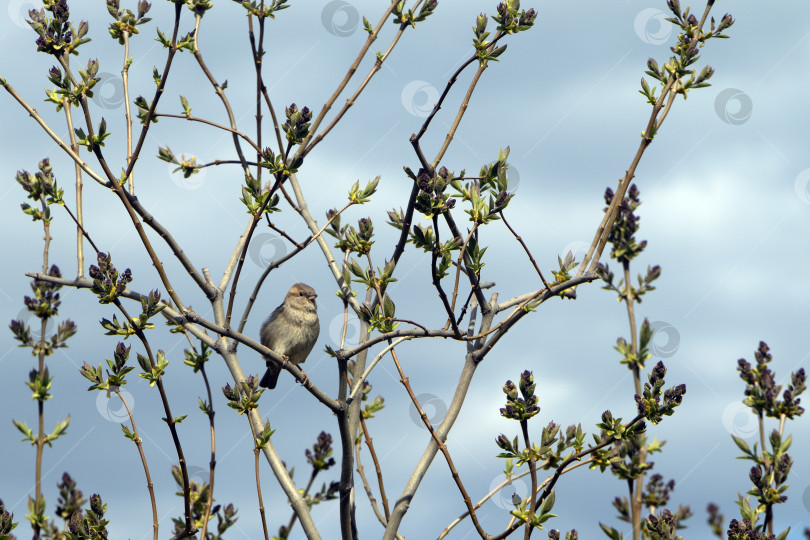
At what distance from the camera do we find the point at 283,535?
6094 millimetres

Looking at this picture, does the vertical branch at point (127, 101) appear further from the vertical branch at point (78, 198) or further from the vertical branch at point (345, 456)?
the vertical branch at point (345, 456)

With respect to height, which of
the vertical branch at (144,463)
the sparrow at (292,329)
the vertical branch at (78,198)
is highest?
the sparrow at (292,329)

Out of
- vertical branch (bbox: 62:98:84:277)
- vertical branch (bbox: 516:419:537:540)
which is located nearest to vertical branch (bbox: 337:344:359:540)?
vertical branch (bbox: 516:419:537:540)

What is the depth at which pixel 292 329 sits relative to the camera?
30.1 feet

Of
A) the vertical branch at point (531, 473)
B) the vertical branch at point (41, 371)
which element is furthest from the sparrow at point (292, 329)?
the vertical branch at point (531, 473)

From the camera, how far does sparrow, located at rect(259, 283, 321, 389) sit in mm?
9141

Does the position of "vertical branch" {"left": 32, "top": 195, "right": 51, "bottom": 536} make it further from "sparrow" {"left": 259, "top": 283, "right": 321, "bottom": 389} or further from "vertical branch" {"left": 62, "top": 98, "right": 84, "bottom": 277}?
"sparrow" {"left": 259, "top": 283, "right": 321, "bottom": 389}

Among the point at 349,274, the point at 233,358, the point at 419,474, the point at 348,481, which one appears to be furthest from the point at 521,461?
the point at 233,358

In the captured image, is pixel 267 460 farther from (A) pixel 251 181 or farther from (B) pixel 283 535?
(A) pixel 251 181

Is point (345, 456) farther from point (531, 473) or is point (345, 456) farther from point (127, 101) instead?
point (127, 101)

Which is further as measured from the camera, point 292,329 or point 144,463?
point 292,329

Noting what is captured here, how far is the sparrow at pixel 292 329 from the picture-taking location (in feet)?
30.0

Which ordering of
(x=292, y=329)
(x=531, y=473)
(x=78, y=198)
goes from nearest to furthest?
(x=531, y=473) → (x=78, y=198) → (x=292, y=329)

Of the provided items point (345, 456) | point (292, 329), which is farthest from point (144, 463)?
point (292, 329)
